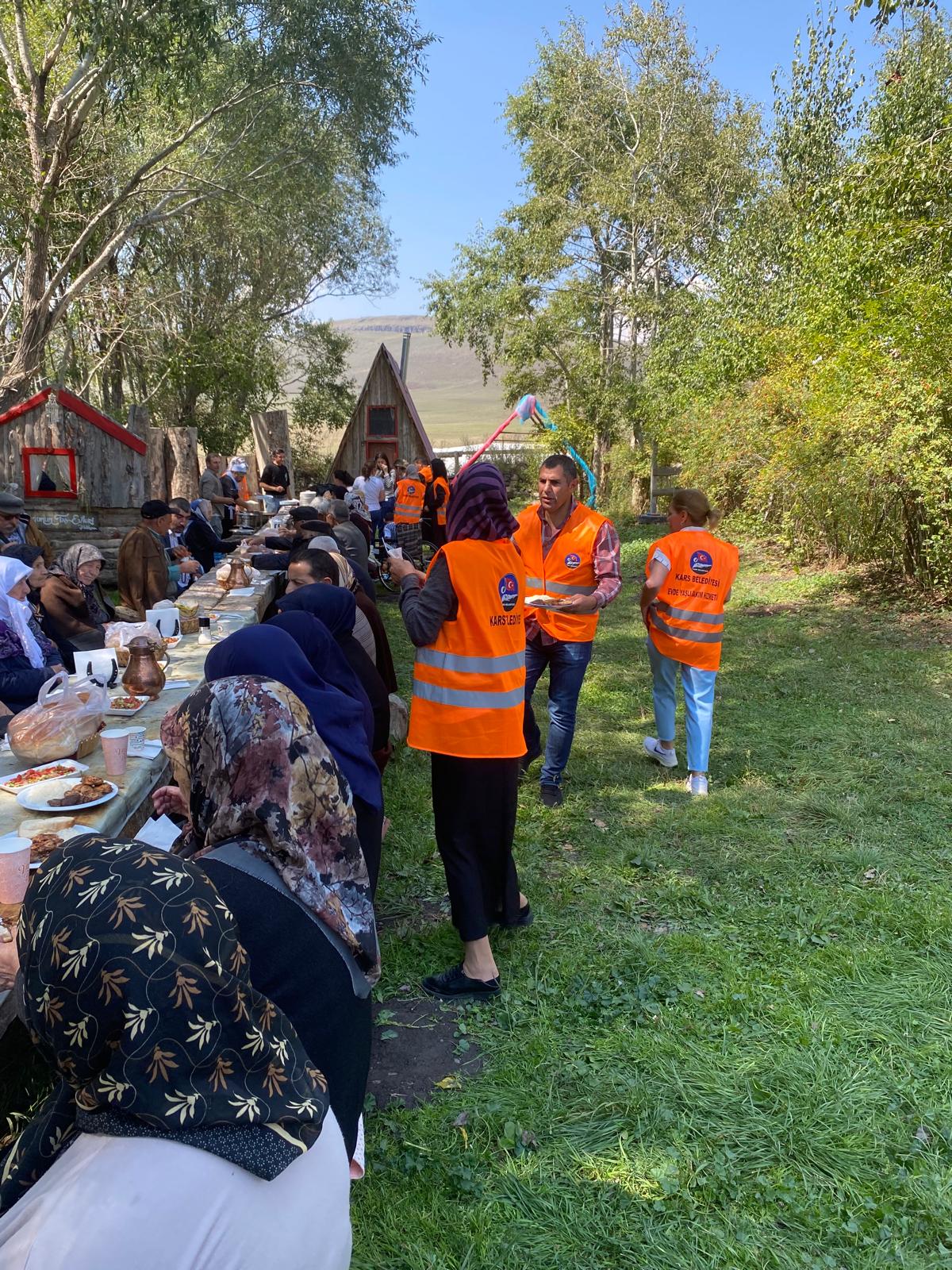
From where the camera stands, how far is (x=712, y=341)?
1753 cm

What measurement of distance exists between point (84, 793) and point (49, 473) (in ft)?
35.6

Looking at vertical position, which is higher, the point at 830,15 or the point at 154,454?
the point at 830,15

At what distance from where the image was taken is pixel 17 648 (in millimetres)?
5086

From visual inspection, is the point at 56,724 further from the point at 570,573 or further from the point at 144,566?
the point at 144,566

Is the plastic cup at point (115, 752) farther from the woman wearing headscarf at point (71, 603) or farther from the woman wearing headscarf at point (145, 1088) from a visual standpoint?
the woman wearing headscarf at point (71, 603)

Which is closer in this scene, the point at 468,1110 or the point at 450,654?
the point at 468,1110

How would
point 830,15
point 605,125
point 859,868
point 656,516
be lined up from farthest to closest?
point 605,125 < point 656,516 < point 830,15 < point 859,868

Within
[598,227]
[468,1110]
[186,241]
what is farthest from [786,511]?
[186,241]

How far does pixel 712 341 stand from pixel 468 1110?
17.0m

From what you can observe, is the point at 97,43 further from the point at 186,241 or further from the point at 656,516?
the point at 186,241

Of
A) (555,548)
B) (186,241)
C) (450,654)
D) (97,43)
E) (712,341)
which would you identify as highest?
(186,241)

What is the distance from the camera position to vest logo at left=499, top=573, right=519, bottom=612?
3.62 metres

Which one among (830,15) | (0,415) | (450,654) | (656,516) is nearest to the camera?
(450,654)

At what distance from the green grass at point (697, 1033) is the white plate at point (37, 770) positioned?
152 centimetres
